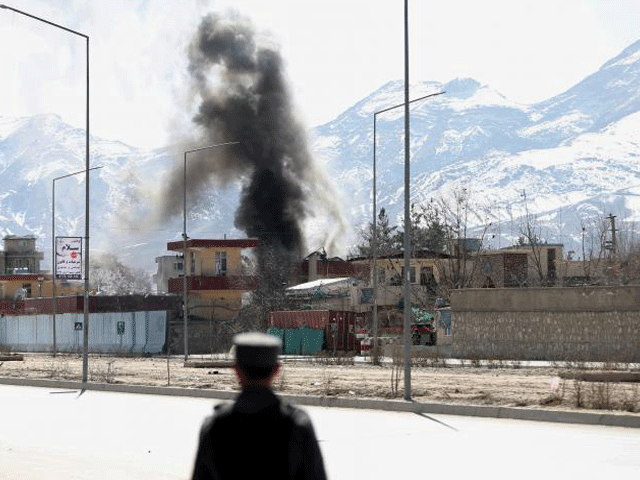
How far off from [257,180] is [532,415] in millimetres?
80699

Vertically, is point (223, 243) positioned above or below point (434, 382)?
above

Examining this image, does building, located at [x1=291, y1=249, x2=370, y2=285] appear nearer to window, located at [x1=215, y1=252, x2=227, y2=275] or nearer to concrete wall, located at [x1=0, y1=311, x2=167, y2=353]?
window, located at [x1=215, y1=252, x2=227, y2=275]

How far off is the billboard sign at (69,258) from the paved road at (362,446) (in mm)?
20006

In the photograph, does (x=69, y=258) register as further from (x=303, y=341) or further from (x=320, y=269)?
(x=320, y=269)

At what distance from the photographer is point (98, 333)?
73375 millimetres

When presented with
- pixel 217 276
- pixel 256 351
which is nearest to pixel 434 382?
pixel 256 351

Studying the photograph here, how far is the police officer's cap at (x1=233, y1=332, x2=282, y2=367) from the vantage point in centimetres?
499

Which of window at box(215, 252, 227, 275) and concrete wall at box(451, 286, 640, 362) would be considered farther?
window at box(215, 252, 227, 275)

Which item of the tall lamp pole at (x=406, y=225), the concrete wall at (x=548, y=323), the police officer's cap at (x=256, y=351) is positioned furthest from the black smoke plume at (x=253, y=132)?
the police officer's cap at (x=256, y=351)

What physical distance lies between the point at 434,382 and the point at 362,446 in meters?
14.8

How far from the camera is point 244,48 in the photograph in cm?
10462

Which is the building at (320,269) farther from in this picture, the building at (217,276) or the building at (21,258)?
the building at (21,258)

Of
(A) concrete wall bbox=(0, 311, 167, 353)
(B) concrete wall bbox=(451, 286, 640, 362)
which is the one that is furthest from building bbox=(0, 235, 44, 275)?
(B) concrete wall bbox=(451, 286, 640, 362)

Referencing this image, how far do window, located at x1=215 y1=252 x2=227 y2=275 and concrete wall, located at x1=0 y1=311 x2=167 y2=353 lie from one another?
434 inches
